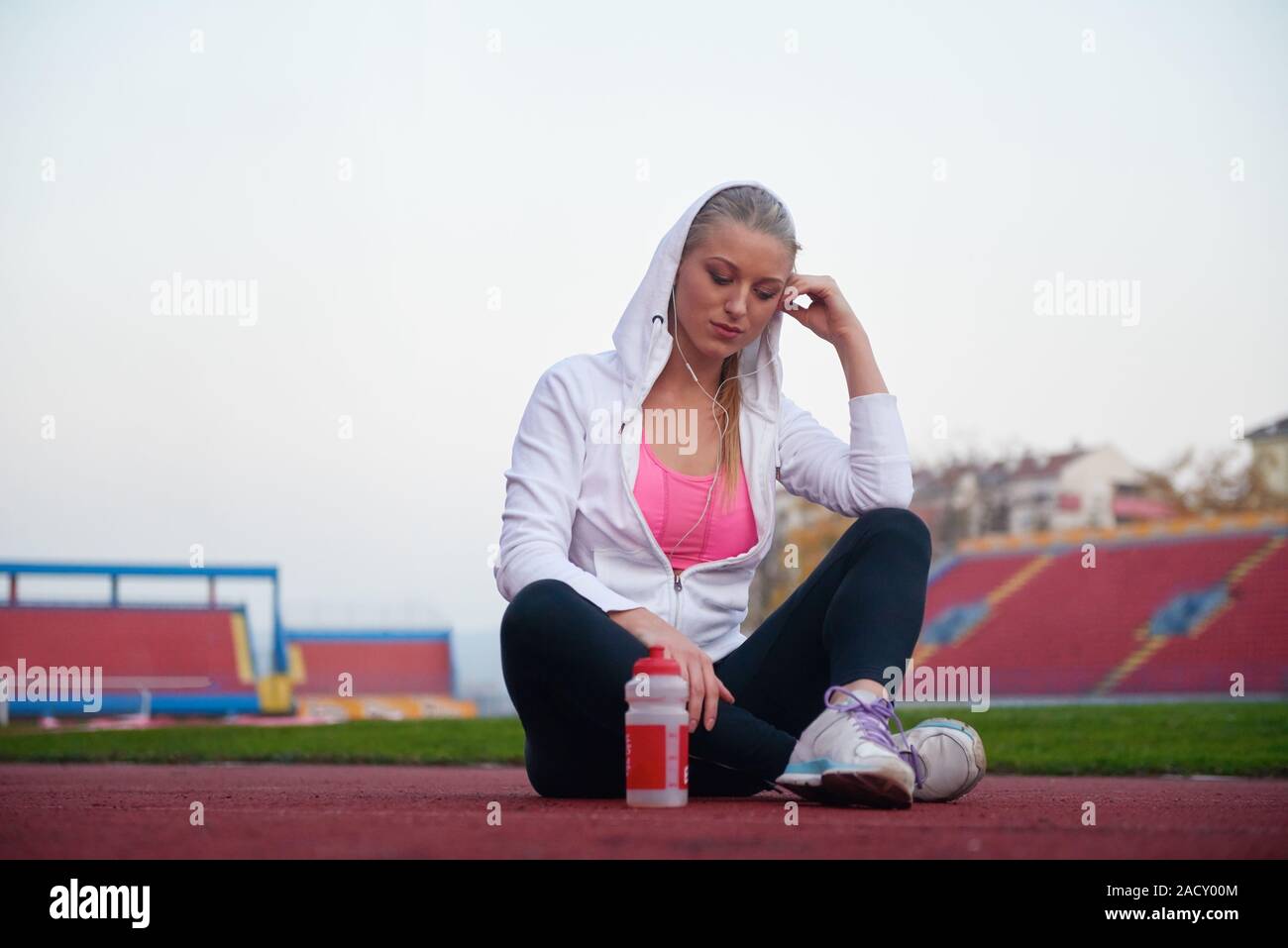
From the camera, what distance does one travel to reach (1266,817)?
140 inches

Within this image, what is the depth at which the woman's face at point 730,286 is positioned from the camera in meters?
3.91

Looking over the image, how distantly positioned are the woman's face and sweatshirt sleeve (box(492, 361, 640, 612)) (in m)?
0.41

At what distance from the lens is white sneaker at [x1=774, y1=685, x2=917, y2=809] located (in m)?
3.30

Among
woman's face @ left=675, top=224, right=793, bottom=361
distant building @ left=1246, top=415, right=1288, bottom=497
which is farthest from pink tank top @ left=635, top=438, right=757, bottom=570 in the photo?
distant building @ left=1246, top=415, right=1288, bottom=497

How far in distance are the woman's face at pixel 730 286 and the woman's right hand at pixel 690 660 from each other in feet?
2.84

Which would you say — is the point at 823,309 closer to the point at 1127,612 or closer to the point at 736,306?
the point at 736,306

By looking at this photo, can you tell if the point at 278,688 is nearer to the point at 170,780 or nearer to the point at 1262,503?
the point at 170,780

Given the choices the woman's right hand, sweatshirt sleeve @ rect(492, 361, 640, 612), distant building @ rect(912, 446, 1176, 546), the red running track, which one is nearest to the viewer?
the red running track

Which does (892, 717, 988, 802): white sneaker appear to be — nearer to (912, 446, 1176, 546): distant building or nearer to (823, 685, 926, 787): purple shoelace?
(823, 685, 926, 787): purple shoelace

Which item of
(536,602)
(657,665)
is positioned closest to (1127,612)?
(536,602)

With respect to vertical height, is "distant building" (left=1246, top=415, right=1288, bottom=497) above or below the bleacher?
above

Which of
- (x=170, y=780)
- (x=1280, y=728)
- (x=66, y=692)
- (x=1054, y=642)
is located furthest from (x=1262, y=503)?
(x=170, y=780)

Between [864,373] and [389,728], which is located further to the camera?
[389,728]
